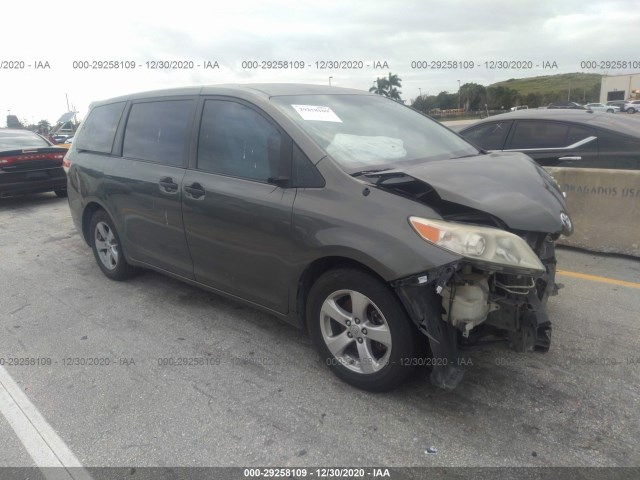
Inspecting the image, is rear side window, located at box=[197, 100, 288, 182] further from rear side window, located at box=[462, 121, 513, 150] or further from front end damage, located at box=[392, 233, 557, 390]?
rear side window, located at box=[462, 121, 513, 150]

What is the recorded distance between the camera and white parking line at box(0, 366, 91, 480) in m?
2.46

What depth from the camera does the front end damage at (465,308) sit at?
2.51 m

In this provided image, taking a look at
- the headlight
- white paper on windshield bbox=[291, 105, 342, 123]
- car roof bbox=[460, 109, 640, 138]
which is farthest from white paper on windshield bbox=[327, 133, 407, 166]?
car roof bbox=[460, 109, 640, 138]

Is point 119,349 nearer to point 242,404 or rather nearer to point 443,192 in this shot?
point 242,404

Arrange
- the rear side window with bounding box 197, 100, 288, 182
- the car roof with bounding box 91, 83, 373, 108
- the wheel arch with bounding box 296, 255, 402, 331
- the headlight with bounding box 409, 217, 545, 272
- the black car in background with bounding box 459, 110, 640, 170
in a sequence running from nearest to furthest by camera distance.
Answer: the headlight with bounding box 409, 217, 545, 272, the wheel arch with bounding box 296, 255, 402, 331, the rear side window with bounding box 197, 100, 288, 182, the car roof with bounding box 91, 83, 373, 108, the black car in background with bounding box 459, 110, 640, 170

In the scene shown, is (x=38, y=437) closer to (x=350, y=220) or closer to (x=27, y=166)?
(x=350, y=220)

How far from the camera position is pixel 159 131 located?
416cm

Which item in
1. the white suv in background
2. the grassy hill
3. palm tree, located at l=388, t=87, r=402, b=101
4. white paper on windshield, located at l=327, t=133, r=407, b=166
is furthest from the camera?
the grassy hill

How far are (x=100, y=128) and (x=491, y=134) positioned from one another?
4.73 meters

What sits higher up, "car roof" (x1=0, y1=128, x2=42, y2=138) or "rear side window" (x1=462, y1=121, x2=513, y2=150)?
"car roof" (x1=0, y1=128, x2=42, y2=138)

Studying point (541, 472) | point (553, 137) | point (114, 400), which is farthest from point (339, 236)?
point (553, 137)

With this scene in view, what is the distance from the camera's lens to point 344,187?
2.87 m

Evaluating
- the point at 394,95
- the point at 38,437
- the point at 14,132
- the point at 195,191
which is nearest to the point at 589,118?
the point at 394,95

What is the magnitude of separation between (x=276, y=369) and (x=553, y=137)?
4.64 meters
